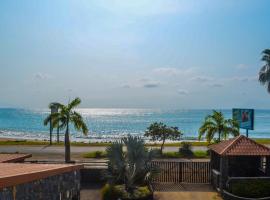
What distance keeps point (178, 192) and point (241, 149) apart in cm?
381

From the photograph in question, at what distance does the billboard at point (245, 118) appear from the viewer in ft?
119

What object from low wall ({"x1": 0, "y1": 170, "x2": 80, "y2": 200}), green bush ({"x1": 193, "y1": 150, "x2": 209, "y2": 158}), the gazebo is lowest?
green bush ({"x1": 193, "y1": 150, "x2": 209, "y2": 158})

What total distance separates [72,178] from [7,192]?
168 inches

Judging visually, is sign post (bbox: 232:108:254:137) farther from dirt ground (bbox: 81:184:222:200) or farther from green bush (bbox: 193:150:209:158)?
dirt ground (bbox: 81:184:222:200)

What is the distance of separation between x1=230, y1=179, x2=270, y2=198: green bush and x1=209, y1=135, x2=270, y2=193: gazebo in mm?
681

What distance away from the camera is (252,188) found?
19266 mm

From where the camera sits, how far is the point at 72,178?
431 inches

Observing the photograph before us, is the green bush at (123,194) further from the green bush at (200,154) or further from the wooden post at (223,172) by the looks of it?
the green bush at (200,154)

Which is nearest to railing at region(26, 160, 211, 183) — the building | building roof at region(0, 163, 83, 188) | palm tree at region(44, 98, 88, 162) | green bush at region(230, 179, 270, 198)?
green bush at region(230, 179, 270, 198)

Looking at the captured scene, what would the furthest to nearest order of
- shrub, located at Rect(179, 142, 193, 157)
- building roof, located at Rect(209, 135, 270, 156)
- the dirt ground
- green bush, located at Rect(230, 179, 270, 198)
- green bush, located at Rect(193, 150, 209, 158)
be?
shrub, located at Rect(179, 142, 193, 157), green bush, located at Rect(193, 150, 209, 158), building roof, located at Rect(209, 135, 270, 156), the dirt ground, green bush, located at Rect(230, 179, 270, 198)

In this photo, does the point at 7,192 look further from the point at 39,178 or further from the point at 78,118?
the point at 78,118

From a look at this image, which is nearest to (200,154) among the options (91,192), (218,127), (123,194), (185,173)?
(218,127)

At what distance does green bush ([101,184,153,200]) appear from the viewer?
1858 centimetres

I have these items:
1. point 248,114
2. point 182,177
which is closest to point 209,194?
point 182,177
